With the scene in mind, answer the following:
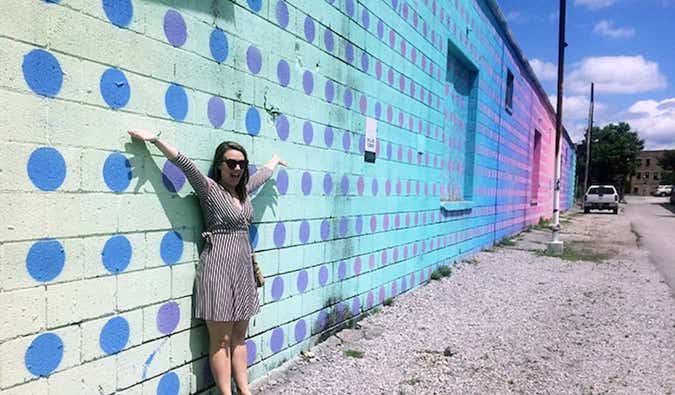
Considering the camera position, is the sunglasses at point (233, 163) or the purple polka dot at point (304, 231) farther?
the purple polka dot at point (304, 231)

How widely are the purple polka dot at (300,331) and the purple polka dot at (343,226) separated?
97 cm

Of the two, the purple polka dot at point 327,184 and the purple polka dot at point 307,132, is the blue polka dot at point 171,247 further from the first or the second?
the purple polka dot at point 327,184

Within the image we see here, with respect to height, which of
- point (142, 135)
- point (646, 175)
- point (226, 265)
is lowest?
point (226, 265)

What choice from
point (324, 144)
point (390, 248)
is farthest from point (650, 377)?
point (324, 144)

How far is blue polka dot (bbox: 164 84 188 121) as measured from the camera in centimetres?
282

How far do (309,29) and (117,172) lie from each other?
2.24 m

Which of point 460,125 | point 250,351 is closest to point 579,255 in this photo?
point 460,125

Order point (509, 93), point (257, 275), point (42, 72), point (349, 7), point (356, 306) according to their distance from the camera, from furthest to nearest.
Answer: point (509, 93) → point (356, 306) → point (349, 7) → point (257, 275) → point (42, 72)

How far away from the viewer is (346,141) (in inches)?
190

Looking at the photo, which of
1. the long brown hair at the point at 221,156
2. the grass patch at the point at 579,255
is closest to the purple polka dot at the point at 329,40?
the long brown hair at the point at 221,156

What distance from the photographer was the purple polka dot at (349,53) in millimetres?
4703

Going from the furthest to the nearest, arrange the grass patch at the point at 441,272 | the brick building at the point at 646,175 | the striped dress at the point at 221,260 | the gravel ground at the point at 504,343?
the brick building at the point at 646,175 < the grass patch at the point at 441,272 < the gravel ground at the point at 504,343 < the striped dress at the point at 221,260

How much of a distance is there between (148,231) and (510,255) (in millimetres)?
9202

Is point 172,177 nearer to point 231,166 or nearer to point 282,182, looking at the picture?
point 231,166
